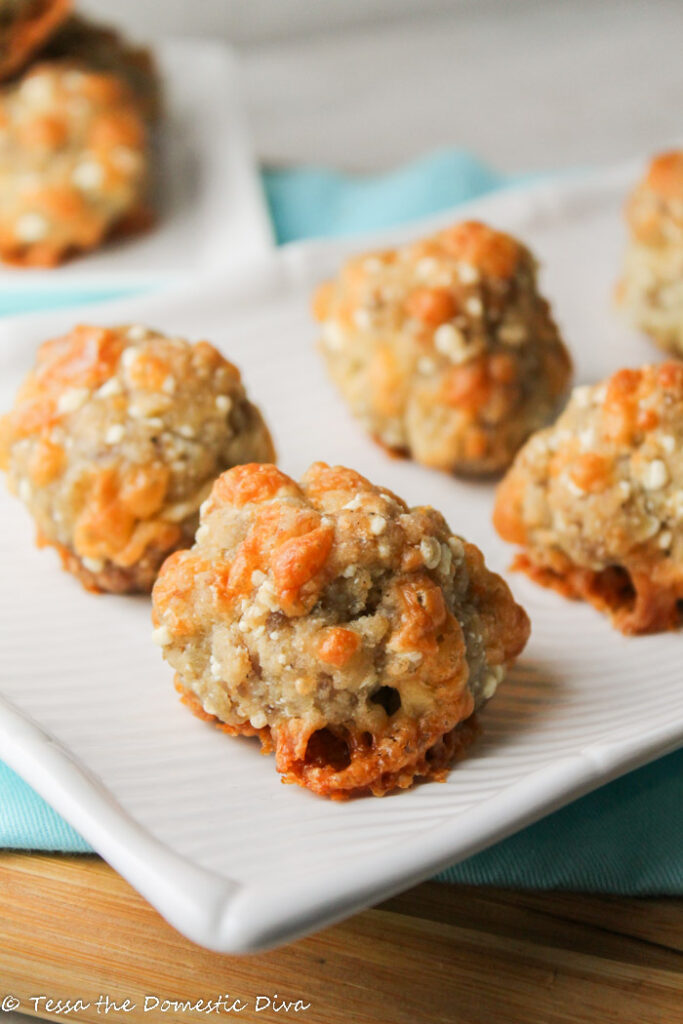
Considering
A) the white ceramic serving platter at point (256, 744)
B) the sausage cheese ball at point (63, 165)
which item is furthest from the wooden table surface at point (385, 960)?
the sausage cheese ball at point (63, 165)

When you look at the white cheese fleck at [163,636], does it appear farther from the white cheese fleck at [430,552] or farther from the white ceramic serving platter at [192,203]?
the white ceramic serving platter at [192,203]

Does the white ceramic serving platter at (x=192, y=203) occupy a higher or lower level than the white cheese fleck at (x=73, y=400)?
lower

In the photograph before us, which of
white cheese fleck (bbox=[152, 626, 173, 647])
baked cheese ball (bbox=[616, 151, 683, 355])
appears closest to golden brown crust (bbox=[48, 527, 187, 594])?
white cheese fleck (bbox=[152, 626, 173, 647])

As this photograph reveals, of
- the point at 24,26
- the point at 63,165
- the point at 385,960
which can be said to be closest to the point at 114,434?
the point at 385,960

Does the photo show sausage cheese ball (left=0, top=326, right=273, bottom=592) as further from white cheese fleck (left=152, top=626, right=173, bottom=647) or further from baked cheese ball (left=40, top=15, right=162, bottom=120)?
baked cheese ball (left=40, top=15, right=162, bottom=120)

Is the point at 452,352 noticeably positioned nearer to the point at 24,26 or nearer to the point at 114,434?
the point at 114,434

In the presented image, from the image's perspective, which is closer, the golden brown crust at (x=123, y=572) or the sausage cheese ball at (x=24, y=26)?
the golden brown crust at (x=123, y=572)
